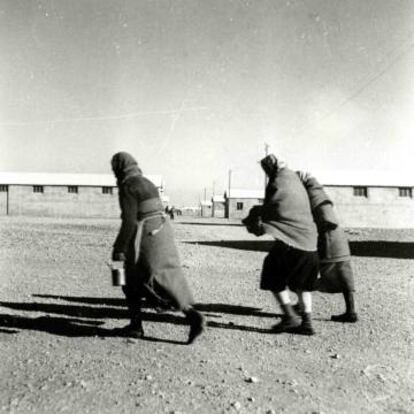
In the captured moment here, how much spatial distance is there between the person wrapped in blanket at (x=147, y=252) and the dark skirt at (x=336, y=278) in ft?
5.69

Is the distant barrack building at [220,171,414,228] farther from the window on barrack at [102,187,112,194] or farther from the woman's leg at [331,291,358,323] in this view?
the woman's leg at [331,291,358,323]

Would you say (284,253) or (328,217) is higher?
(328,217)

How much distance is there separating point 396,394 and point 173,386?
153 centimetres

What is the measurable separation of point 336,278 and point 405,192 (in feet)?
133

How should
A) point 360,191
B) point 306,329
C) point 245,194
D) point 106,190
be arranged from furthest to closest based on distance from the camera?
point 245,194 → point 106,190 → point 360,191 → point 306,329

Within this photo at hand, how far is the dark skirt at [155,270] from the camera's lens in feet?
13.7

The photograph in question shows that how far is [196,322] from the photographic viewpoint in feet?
13.8

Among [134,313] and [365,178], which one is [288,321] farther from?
[365,178]

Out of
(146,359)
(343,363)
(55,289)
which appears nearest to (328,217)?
(343,363)

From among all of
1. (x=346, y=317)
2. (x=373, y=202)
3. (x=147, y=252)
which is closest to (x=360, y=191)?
(x=373, y=202)

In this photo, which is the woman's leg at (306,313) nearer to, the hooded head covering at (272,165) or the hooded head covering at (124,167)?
the hooded head covering at (272,165)

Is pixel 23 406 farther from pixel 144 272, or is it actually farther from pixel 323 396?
pixel 323 396

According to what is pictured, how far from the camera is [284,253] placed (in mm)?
4680

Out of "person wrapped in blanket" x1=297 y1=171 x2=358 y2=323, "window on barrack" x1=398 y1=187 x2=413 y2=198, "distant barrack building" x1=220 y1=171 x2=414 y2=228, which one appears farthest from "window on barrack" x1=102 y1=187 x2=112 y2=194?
"person wrapped in blanket" x1=297 y1=171 x2=358 y2=323
